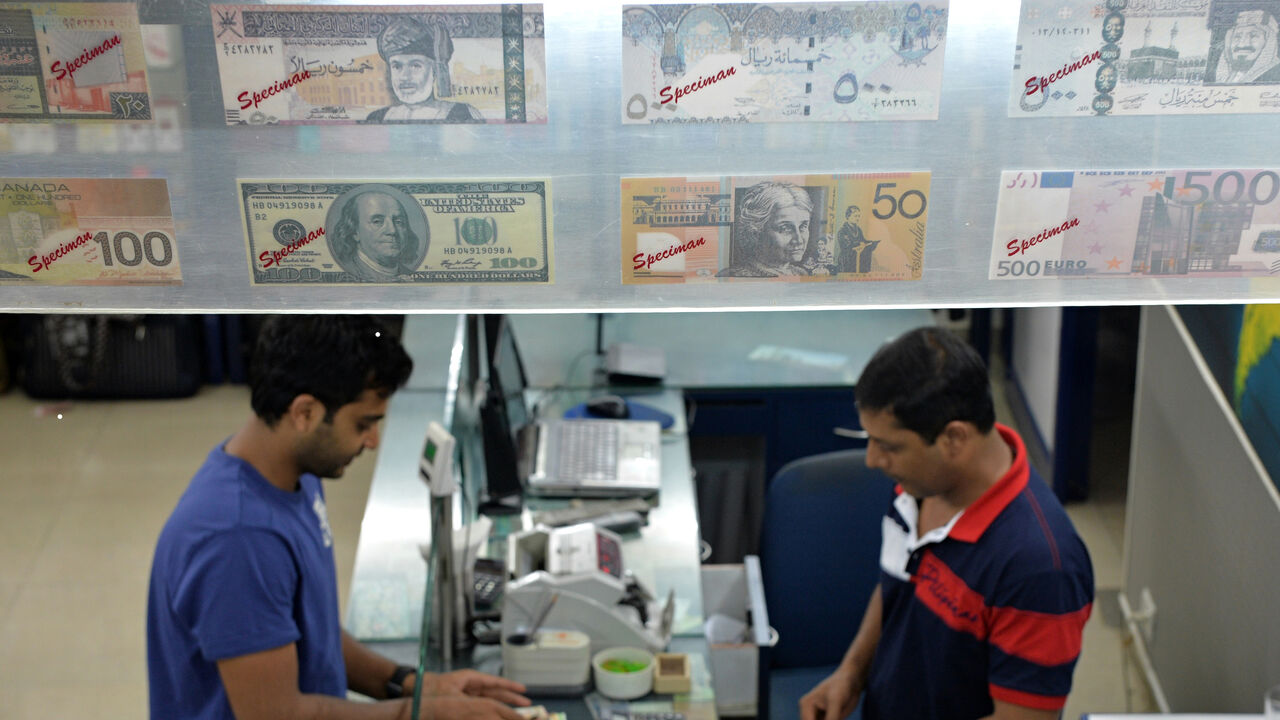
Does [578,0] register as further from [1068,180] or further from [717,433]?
[717,433]

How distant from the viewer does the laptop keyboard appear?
3.27 metres

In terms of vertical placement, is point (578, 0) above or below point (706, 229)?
above

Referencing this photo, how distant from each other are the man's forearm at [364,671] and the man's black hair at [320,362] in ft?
2.15

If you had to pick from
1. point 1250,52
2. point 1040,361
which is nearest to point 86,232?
point 1250,52

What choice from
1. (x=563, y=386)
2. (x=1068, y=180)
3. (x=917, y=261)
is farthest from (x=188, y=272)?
(x=563, y=386)

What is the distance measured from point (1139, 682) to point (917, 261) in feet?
10.8

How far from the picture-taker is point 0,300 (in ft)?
3.25

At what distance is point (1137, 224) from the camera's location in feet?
3.13

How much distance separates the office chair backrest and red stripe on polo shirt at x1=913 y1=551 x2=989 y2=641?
636mm

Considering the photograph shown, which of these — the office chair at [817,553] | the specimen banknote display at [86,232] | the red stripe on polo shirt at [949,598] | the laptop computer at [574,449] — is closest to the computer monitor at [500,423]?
the laptop computer at [574,449]

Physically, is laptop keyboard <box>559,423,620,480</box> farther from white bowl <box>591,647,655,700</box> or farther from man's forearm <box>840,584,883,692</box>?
man's forearm <box>840,584,883,692</box>

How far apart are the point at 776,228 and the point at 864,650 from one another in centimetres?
174

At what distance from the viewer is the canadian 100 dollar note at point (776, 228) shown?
939mm

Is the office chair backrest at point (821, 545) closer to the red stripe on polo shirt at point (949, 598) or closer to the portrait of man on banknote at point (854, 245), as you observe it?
the red stripe on polo shirt at point (949, 598)
